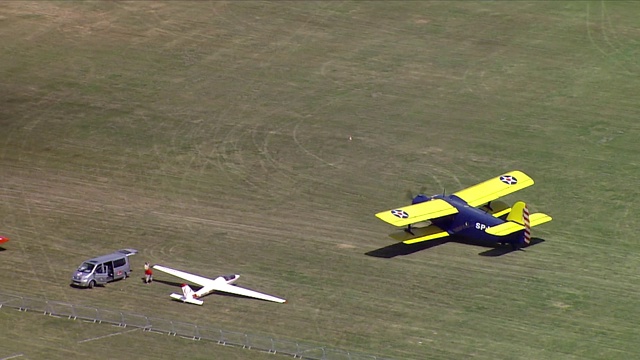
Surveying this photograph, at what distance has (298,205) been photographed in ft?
293

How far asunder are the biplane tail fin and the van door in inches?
877

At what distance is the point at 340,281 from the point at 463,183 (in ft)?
57.5

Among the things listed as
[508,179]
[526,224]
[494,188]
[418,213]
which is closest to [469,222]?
[418,213]

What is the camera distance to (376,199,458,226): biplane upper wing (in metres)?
79.8

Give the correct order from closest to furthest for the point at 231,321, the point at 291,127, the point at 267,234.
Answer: the point at 231,321
the point at 267,234
the point at 291,127

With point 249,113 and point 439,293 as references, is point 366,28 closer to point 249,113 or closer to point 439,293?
point 249,113

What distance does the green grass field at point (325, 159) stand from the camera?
74312mm

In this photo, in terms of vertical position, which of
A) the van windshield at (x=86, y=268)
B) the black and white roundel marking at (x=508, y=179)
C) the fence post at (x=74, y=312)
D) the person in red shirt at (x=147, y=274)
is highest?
the black and white roundel marking at (x=508, y=179)

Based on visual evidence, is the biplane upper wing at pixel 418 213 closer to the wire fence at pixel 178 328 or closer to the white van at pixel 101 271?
the wire fence at pixel 178 328

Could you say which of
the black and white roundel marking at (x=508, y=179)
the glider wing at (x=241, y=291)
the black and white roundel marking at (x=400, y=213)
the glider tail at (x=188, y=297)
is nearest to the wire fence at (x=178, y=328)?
the glider tail at (x=188, y=297)

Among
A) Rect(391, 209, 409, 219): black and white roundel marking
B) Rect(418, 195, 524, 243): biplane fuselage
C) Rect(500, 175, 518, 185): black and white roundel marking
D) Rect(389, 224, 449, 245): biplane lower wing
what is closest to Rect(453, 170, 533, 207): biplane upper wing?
Rect(500, 175, 518, 185): black and white roundel marking

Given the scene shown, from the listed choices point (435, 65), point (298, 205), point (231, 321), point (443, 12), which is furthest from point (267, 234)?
point (443, 12)

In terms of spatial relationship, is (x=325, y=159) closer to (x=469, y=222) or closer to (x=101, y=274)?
(x=469, y=222)

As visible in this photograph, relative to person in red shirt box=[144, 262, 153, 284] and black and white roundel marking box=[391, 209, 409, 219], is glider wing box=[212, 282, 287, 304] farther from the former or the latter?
black and white roundel marking box=[391, 209, 409, 219]
